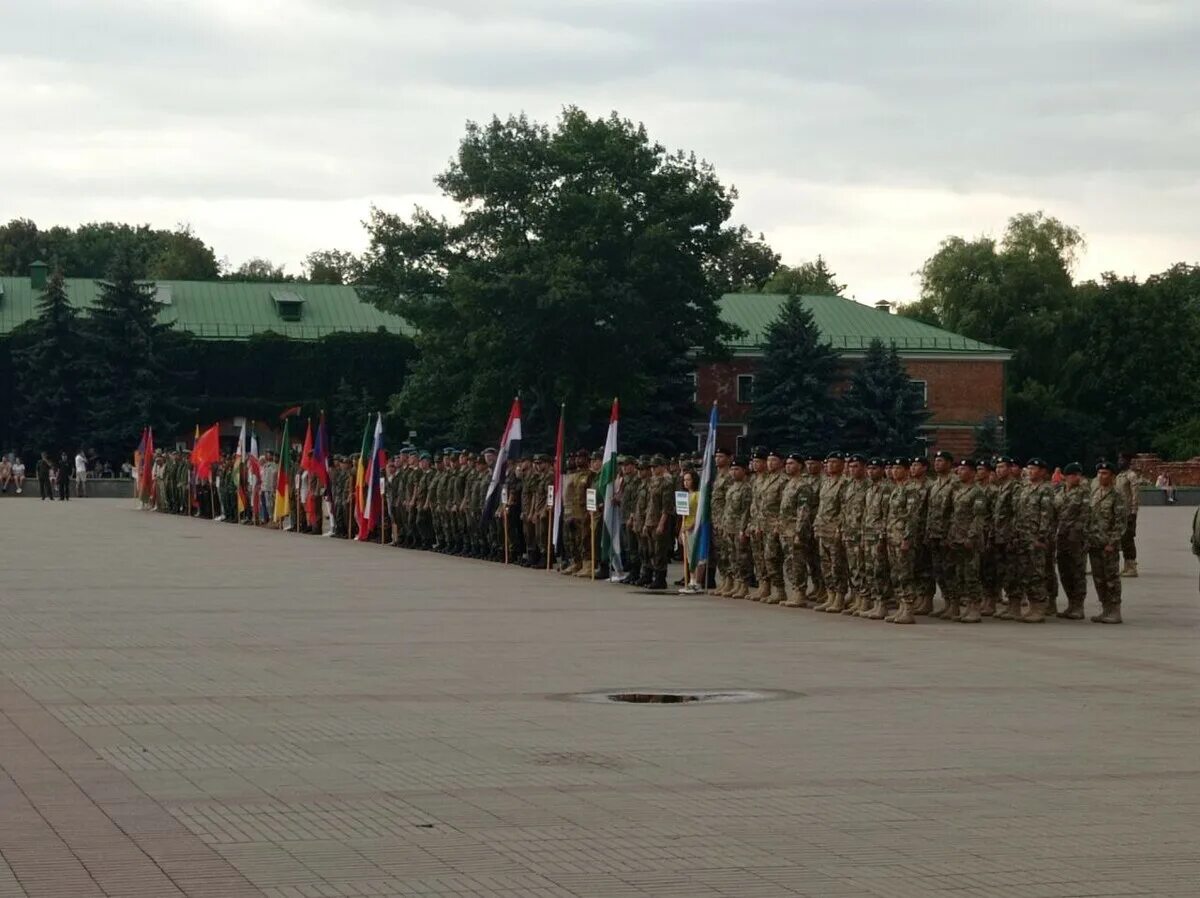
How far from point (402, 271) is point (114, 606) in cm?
5077

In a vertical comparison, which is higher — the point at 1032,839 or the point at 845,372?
the point at 845,372

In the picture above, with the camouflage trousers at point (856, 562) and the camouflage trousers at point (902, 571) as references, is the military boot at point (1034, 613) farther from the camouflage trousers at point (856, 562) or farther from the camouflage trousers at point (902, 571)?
the camouflage trousers at point (856, 562)

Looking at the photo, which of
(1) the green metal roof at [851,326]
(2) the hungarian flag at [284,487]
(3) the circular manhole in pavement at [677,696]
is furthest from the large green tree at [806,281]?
(3) the circular manhole in pavement at [677,696]

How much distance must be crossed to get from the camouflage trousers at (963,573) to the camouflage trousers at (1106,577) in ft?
3.87

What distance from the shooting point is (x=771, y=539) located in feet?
76.3

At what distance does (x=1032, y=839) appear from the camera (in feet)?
28.0

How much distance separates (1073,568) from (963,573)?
144cm

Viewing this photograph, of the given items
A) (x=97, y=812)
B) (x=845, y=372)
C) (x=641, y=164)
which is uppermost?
(x=641, y=164)

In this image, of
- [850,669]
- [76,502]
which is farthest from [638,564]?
[76,502]

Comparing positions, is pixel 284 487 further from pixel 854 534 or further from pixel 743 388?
pixel 743 388

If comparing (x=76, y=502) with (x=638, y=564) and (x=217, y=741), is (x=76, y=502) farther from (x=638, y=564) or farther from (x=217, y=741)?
(x=217, y=741)

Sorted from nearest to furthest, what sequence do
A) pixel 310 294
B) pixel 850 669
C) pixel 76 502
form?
pixel 850 669
pixel 76 502
pixel 310 294

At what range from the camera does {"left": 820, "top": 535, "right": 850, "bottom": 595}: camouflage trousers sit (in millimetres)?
22203

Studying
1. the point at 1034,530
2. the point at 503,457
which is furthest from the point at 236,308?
the point at 1034,530
